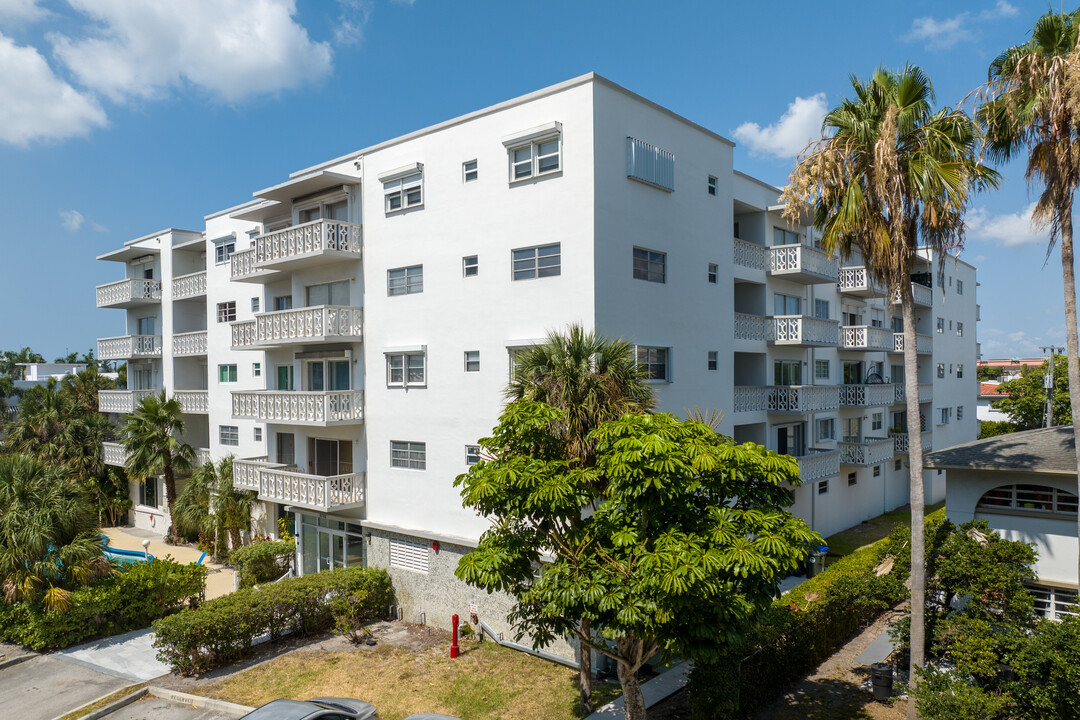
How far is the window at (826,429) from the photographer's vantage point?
94.3 ft

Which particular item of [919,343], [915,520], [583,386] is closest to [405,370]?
[583,386]

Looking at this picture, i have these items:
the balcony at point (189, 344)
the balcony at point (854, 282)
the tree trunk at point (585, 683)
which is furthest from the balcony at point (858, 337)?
the balcony at point (189, 344)

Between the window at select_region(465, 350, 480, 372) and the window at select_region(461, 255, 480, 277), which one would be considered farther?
the window at select_region(461, 255, 480, 277)

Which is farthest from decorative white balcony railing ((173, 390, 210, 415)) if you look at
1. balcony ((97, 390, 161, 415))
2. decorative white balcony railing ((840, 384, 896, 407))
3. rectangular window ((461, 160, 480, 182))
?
decorative white balcony railing ((840, 384, 896, 407))

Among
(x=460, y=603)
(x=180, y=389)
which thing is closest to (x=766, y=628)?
(x=460, y=603)

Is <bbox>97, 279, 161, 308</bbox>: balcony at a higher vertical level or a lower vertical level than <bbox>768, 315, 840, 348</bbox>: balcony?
higher

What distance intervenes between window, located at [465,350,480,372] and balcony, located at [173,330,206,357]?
19639 mm

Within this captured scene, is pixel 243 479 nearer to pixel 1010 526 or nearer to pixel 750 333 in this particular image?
pixel 750 333

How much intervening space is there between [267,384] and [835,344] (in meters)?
24.6

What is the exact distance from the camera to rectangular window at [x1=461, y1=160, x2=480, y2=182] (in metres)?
19.6

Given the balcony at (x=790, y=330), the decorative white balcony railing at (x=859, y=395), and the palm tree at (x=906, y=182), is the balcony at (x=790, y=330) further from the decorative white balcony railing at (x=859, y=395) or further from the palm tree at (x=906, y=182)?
the palm tree at (x=906, y=182)

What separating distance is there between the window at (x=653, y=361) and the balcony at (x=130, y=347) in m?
29.6

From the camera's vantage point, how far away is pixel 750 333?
24.2 meters

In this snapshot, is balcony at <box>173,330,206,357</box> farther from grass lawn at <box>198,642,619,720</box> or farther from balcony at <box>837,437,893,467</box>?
balcony at <box>837,437,893,467</box>
